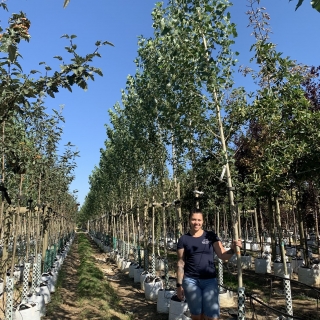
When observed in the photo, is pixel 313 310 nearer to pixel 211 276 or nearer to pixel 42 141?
pixel 211 276

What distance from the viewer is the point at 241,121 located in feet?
18.1

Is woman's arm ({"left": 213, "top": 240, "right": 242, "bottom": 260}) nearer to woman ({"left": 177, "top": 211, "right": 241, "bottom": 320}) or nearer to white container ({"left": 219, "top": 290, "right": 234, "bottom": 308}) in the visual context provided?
woman ({"left": 177, "top": 211, "right": 241, "bottom": 320})

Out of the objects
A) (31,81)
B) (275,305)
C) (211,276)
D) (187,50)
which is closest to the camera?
(31,81)

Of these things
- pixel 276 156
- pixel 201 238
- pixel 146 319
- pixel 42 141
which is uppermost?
pixel 42 141

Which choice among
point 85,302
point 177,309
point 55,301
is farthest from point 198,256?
point 55,301

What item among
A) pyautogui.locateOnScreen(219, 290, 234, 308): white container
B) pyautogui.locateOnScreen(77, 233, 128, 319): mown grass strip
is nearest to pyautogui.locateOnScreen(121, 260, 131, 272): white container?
pyautogui.locateOnScreen(77, 233, 128, 319): mown grass strip

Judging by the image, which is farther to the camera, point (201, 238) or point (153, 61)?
point (153, 61)

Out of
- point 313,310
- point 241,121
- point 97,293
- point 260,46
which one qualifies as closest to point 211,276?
point 241,121

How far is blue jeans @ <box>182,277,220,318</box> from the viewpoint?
3.63 metres

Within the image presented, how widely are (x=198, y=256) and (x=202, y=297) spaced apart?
46 cm

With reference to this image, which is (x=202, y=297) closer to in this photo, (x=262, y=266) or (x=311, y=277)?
(x=311, y=277)

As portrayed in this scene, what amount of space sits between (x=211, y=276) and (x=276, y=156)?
2.86 metres

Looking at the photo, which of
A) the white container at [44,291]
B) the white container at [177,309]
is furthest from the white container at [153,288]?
the white container at [44,291]

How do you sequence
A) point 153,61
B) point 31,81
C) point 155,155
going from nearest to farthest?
1. point 31,81
2. point 153,61
3. point 155,155
